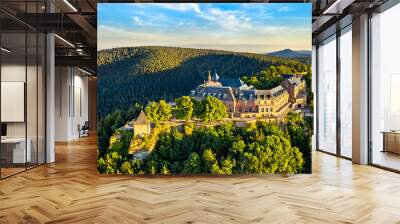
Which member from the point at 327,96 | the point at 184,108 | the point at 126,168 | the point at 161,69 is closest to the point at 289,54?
the point at 184,108

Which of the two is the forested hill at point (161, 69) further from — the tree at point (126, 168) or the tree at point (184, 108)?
the tree at point (126, 168)

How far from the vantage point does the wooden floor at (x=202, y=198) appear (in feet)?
13.5

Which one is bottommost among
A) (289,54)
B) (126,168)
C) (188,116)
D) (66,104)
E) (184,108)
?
(126,168)

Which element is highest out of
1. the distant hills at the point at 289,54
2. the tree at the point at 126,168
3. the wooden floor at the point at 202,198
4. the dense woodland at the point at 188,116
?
the distant hills at the point at 289,54

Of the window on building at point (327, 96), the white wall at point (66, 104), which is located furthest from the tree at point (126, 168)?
the white wall at point (66, 104)

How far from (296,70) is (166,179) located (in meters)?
2.81

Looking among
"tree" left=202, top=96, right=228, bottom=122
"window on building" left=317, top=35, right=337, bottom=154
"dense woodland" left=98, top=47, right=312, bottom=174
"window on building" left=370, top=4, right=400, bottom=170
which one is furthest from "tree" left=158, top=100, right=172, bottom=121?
"window on building" left=317, top=35, right=337, bottom=154

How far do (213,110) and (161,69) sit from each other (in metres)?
1.13

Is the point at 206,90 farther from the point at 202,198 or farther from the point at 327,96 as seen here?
the point at 327,96

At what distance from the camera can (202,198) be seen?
5.03m

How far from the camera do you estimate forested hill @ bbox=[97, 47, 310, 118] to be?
22.1ft

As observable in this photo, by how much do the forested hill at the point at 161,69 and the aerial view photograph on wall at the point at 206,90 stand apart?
0.05ft

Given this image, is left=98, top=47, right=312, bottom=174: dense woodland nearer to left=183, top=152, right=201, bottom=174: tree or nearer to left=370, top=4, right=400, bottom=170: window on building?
left=183, top=152, right=201, bottom=174: tree

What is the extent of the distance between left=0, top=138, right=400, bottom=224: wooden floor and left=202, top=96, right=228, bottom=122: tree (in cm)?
100
